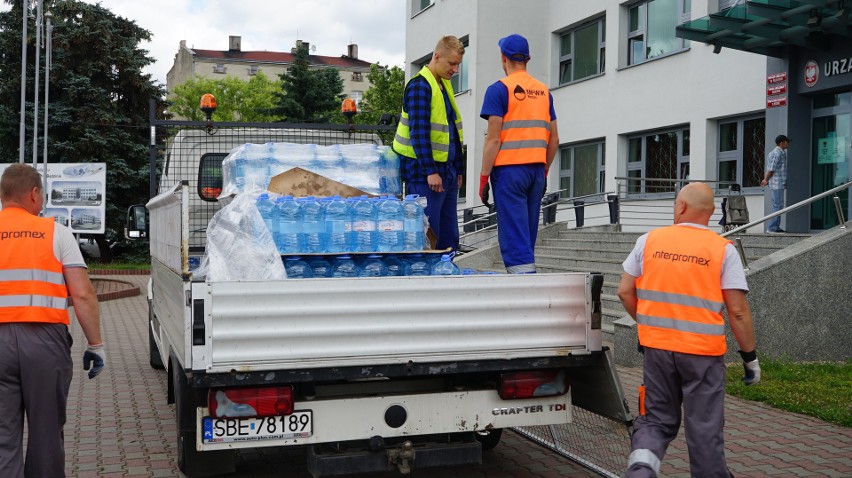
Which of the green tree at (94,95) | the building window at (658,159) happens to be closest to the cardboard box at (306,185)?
the building window at (658,159)

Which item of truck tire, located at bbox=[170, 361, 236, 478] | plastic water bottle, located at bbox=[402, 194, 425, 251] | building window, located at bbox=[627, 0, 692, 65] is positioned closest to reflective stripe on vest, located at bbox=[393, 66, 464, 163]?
plastic water bottle, located at bbox=[402, 194, 425, 251]

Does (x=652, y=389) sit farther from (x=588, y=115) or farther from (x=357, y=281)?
(x=588, y=115)

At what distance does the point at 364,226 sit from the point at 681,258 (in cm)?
205

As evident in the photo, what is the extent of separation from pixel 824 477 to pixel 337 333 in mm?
3308

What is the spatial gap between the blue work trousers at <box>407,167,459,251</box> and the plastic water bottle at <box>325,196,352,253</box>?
961mm

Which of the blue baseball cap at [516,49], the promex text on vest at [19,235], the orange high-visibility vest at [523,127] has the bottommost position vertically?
the promex text on vest at [19,235]

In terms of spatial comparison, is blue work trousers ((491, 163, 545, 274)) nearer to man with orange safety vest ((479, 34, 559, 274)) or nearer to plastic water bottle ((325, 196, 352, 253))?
man with orange safety vest ((479, 34, 559, 274))

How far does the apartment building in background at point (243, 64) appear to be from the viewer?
99.8m

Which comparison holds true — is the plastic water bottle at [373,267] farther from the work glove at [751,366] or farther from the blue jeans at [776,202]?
the blue jeans at [776,202]

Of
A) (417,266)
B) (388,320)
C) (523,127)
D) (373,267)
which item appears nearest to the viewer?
(388,320)

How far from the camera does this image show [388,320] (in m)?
4.73

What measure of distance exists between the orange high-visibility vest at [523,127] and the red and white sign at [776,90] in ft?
36.4

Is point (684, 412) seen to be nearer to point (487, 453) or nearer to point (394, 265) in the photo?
point (394, 265)

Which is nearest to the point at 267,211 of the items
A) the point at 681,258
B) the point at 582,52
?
the point at 681,258
